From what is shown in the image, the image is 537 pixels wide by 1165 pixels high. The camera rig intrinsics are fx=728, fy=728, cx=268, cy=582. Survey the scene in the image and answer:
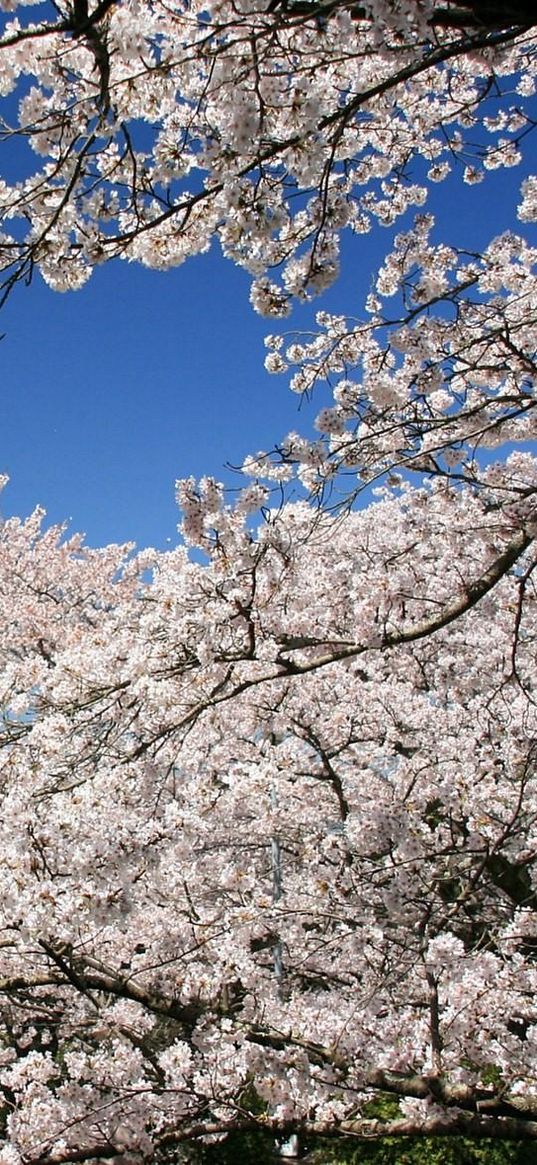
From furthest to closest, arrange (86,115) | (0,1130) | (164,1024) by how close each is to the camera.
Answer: (0,1130), (164,1024), (86,115)

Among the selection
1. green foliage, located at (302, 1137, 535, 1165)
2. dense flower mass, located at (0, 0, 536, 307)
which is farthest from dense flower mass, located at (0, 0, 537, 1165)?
green foliage, located at (302, 1137, 535, 1165)

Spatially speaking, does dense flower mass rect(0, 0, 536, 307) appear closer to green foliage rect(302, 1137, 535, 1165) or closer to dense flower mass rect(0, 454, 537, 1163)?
dense flower mass rect(0, 454, 537, 1163)

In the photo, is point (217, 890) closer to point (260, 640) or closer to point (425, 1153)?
point (260, 640)

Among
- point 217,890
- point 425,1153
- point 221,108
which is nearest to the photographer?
point 221,108

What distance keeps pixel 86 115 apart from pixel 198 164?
1.50 feet

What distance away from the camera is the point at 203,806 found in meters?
4.74

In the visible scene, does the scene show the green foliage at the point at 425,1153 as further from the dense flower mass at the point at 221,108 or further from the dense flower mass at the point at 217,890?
the dense flower mass at the point at 221,108

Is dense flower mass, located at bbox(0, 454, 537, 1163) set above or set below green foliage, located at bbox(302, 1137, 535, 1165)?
above

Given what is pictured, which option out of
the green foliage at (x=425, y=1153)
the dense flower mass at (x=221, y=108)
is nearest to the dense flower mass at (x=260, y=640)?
the dense flower mass at (x=221, y=108)

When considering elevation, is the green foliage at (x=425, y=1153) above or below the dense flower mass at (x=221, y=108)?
below

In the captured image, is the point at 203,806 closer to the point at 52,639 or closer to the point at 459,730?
the point at 459,730

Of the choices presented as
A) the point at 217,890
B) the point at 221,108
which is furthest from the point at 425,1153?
the point at 221,108

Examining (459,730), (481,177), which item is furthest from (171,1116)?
(481,177)

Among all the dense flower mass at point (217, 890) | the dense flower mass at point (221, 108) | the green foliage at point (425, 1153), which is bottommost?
the green foliage at point (425, 1153)
